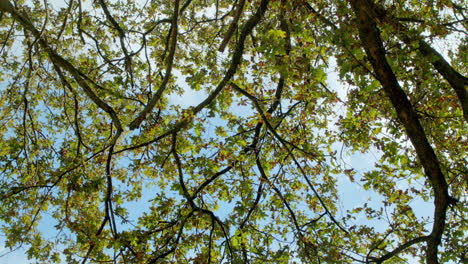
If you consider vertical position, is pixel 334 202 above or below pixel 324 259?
above

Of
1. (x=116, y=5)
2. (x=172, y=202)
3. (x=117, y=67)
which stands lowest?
(x=172, y=202)

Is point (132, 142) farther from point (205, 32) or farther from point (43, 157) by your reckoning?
point (205, 32)

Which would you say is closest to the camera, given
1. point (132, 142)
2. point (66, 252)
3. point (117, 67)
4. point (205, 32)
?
point (66, 252)

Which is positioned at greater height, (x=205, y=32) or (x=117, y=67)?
(x=205, y=32)

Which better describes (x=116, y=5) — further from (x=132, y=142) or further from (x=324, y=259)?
(x=324, y=259)

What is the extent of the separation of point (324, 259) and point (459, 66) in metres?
5.11

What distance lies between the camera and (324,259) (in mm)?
5387

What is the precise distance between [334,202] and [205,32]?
185 inches

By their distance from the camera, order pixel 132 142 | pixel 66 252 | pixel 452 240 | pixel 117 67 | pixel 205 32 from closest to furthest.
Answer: pixel 452 240, pixel 66 252, pixel 132 142, pixel 117 67, pixel 205 32

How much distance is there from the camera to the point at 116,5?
839 cm

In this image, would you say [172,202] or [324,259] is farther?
[172,202]

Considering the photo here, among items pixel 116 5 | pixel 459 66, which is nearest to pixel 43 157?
pixel 116 5

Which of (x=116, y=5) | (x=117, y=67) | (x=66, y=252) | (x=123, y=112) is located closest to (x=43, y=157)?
(x=123, y=112)

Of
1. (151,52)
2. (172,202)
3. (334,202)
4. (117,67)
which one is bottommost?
(172,202)
